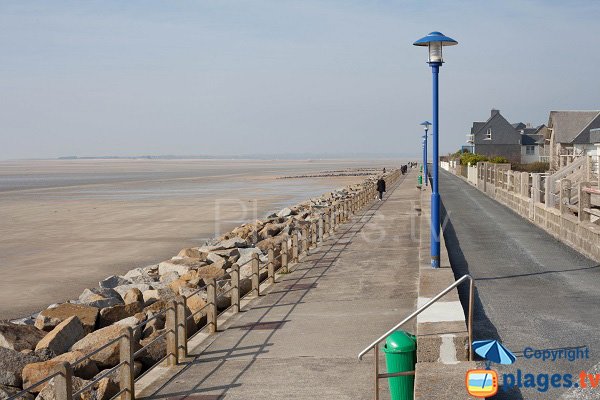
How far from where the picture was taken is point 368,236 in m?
23.5

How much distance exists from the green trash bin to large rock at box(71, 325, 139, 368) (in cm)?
475

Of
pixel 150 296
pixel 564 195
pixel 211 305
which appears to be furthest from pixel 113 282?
pixel 564 195

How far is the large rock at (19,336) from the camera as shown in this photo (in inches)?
472

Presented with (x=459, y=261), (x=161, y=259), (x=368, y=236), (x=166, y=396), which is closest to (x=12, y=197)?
(x=161, y=259)

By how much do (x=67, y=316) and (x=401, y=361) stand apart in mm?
8415

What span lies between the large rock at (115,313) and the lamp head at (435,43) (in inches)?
297

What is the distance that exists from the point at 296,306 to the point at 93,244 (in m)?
19.8

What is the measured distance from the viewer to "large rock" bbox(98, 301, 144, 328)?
46.5ft

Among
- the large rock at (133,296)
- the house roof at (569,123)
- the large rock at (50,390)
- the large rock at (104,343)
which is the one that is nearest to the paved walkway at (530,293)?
the large rock at (50,390)

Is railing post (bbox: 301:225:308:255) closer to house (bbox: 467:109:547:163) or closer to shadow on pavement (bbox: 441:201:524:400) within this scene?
shadow on pavement (bbox: 441:201:524:400)

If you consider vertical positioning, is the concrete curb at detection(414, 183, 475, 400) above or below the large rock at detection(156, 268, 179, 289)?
above

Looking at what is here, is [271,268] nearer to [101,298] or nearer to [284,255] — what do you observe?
[284,255]

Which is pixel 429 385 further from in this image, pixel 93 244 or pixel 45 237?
pixel 45 237

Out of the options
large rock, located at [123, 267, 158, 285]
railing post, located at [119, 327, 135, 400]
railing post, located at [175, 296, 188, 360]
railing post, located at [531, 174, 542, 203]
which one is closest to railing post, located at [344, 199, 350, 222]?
railing post, located at [531, 174, 542, 203]
